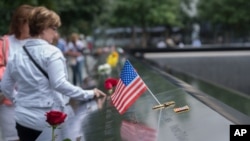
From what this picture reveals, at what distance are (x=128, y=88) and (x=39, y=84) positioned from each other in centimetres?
66

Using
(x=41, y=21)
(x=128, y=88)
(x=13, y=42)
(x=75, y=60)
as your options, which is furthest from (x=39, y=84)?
(x=75, y=60)

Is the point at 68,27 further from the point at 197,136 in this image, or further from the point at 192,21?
the point at 192,21

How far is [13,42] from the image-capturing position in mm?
4500

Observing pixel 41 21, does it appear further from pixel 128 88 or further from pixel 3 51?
pixel 3 51

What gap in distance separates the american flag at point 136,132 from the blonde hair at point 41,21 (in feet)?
3.09

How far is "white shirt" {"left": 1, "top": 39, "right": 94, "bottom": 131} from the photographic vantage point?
3609mm

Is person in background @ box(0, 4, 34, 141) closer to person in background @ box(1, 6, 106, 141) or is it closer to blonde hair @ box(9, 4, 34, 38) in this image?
blonde hair @ box(9, 4, 34, 38)

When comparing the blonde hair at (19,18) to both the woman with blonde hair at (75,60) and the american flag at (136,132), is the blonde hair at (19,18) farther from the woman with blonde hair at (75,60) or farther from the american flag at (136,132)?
the woman with blonde hair at (75,60)

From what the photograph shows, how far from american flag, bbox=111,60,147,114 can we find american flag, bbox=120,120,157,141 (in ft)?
0.42

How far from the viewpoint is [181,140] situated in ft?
10.0

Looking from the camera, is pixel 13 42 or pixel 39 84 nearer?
pixel 39 84

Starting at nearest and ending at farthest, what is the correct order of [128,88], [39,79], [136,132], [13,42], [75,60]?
[136,132], [39,79], [128,88], [13,42], [75,60]

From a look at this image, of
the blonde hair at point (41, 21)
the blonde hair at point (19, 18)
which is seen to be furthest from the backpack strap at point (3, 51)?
the blonde hair at point (41, 21)

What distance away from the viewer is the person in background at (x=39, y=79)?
3623 mm
